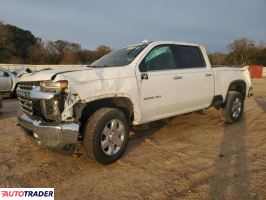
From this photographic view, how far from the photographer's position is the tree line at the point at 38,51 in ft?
172

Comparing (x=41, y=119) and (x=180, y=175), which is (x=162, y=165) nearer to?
(x=180, y=175)

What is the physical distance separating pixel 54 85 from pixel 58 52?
56.4m

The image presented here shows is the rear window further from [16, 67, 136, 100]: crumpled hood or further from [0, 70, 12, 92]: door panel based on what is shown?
[0, 70, 12, 92]: door panel

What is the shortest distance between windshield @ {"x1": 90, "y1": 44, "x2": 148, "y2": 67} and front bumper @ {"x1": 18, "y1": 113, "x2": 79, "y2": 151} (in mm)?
1598

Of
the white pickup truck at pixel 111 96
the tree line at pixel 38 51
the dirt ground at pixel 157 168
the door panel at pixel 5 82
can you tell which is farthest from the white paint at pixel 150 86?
the tree line at pixel 38 51

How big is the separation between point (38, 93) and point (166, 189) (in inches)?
86.0

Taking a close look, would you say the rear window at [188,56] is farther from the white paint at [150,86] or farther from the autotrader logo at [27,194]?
the autotrader logo at [27,194]

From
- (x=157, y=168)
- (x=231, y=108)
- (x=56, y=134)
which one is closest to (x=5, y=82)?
(x=231, y=108)

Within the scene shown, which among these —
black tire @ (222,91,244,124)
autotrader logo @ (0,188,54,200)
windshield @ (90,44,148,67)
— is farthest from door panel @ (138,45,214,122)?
autotrader logo @ (0,188,54,200)

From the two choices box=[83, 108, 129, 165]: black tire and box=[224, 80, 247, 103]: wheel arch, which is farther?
box=[224, 80, 247, 103]: wheel arch

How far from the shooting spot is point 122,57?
18.1 feet

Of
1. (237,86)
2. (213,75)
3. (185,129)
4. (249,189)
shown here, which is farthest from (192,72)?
(249,189)

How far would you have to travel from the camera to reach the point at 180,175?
4.19m

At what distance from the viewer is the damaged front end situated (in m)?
4.14
